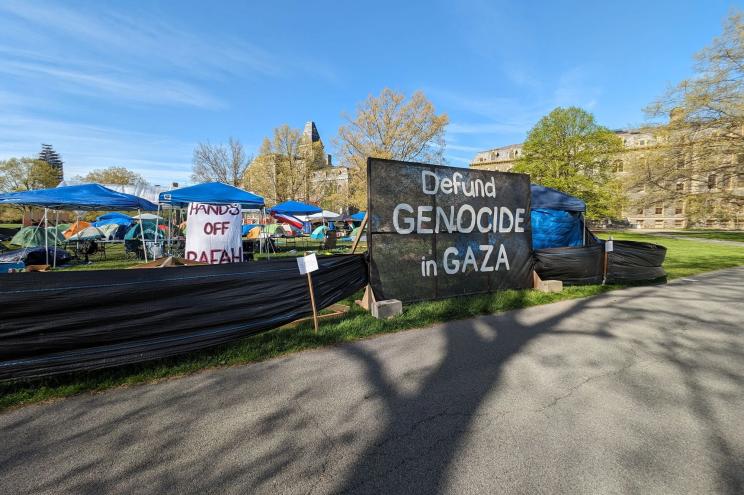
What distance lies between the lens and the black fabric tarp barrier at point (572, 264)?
8547mm

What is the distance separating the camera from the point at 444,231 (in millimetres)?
7039

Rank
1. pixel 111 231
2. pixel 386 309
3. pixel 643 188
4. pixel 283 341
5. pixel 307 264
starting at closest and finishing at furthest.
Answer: pixel 283 341 → pixel 307 264 → pixel 386 309 → pixel 111 231 → pixel 643 188

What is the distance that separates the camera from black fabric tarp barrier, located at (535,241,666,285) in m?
8.59

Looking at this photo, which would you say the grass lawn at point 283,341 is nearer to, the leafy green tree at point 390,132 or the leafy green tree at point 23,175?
the leafy green tree at point 390,132

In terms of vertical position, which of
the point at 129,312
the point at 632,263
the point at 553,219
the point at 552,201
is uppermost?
the point at 552,201

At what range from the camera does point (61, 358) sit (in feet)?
11.7

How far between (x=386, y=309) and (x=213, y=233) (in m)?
5.39

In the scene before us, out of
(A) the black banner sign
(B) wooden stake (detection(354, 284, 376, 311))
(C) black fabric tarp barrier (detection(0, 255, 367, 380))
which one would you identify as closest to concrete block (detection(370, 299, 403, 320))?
(B) wooden stake (detection(354, 284, 376, 311))

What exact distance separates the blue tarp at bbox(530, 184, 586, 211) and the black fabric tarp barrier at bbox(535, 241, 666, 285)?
13.5 ft

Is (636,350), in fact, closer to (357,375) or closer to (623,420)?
(623,420)

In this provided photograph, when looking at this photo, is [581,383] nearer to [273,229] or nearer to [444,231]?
[444,231]

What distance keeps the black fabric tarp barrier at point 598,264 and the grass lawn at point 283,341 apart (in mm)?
556

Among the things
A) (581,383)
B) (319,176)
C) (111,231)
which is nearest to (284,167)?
(319,176)

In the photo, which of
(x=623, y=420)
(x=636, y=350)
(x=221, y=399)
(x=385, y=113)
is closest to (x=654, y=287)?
(x=636, y=350)
